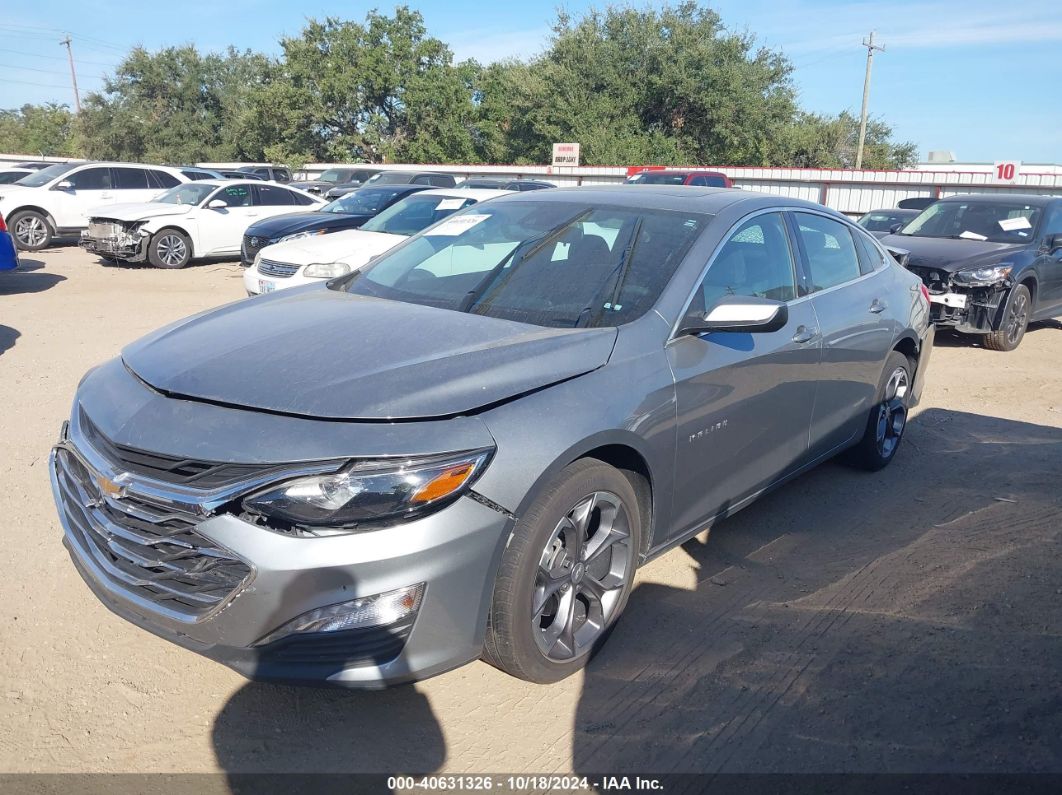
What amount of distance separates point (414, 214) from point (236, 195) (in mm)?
6645

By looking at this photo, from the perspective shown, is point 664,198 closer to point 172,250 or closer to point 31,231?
point 172,250

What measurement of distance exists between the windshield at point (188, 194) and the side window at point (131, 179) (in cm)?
189

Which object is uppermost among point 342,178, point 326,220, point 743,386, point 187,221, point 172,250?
point 342,178

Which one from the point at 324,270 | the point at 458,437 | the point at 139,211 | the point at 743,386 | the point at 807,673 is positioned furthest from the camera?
the point at 139,211

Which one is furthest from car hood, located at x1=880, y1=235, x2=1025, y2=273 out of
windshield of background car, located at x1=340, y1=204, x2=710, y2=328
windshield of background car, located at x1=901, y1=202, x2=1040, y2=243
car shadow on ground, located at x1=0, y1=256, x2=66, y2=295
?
car shadow on ground, located at x1=0, y1=256, x2=66, y2=295

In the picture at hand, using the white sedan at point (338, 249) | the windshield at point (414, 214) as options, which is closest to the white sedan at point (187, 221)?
the windshield at point (414, 214)

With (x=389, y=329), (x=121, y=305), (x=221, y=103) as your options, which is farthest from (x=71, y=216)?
(x=221, y=103)

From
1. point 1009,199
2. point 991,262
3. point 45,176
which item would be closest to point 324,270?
point 991,262

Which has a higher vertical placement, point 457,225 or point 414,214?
point 457,225

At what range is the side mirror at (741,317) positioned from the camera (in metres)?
3.44

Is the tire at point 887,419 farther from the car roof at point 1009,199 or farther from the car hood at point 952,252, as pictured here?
the car roof at point 1009,199

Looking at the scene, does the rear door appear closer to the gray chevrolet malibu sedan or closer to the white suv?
the gray chevrolet malibu sedan

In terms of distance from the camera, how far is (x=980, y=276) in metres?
9.09

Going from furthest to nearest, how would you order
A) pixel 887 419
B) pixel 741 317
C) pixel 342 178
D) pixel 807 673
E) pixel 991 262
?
pixel 342 178 → pixel 991 262 → pixel 887 419 → pixel 741 317 → pixel 807 673
